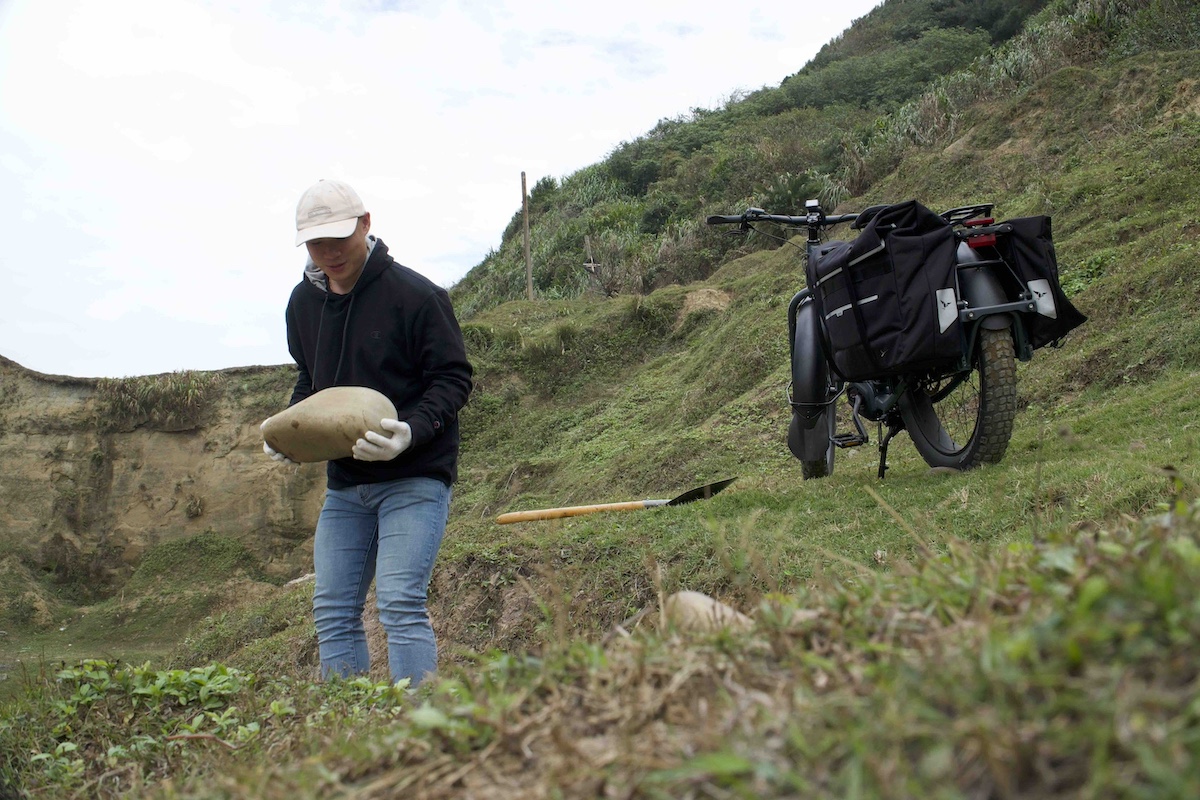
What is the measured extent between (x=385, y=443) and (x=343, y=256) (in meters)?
0.82

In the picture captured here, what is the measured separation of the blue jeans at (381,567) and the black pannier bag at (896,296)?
2.43 metres

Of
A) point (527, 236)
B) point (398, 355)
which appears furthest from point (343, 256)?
point (527, 236)

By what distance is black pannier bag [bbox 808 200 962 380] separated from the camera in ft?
16.4

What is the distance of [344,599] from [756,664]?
102 inches

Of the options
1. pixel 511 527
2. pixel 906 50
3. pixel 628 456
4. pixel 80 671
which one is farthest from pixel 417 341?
pixel 906 50

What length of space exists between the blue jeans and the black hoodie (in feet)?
0.27

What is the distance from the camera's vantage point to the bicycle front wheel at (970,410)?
5.11 m

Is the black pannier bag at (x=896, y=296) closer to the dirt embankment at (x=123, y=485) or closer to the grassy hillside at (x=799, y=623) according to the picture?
the grassy hillside at (x=799, y=623)

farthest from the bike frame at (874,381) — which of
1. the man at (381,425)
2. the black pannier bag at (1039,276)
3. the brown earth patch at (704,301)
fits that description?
the brown earth patch at (704,301)

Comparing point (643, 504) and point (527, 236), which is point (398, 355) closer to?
point (643, 504)

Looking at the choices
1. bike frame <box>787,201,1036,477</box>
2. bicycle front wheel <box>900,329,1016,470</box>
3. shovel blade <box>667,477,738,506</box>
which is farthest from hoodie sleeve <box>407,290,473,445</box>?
shovel blade <box>667,477,738,506</box>

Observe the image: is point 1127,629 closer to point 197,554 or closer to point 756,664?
point 756,664

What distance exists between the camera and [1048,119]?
16.0 metres

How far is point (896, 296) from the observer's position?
5117 millimetres
